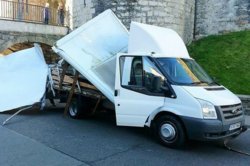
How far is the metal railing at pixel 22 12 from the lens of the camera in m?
20.1

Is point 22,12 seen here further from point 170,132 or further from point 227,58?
point 170,132

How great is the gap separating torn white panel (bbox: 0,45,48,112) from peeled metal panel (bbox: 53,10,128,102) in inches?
59.0

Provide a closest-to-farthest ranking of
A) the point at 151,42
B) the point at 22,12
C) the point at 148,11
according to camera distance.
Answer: the point at 151,42
the point at 148,11
the point at 22,12

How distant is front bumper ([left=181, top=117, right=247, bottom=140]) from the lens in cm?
628

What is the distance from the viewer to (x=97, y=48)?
351 inches

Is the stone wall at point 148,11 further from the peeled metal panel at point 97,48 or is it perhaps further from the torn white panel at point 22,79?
the peeled metal panel at point 97,48

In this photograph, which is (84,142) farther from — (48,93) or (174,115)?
(48,93)

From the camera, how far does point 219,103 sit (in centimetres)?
644

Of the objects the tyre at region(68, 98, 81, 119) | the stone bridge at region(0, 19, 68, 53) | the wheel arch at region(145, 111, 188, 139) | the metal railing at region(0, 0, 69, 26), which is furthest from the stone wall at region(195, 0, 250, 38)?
the wheel arch at region(145, 111, 188, 139)

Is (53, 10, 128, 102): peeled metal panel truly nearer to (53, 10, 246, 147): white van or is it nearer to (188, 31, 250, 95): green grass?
(53, 10, 246, 147): white van

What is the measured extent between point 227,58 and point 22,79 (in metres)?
8.65

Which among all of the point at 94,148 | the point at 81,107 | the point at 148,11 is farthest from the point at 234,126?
the point at 148,11

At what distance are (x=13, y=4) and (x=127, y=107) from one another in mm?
15737

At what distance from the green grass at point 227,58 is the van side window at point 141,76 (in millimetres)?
5600
